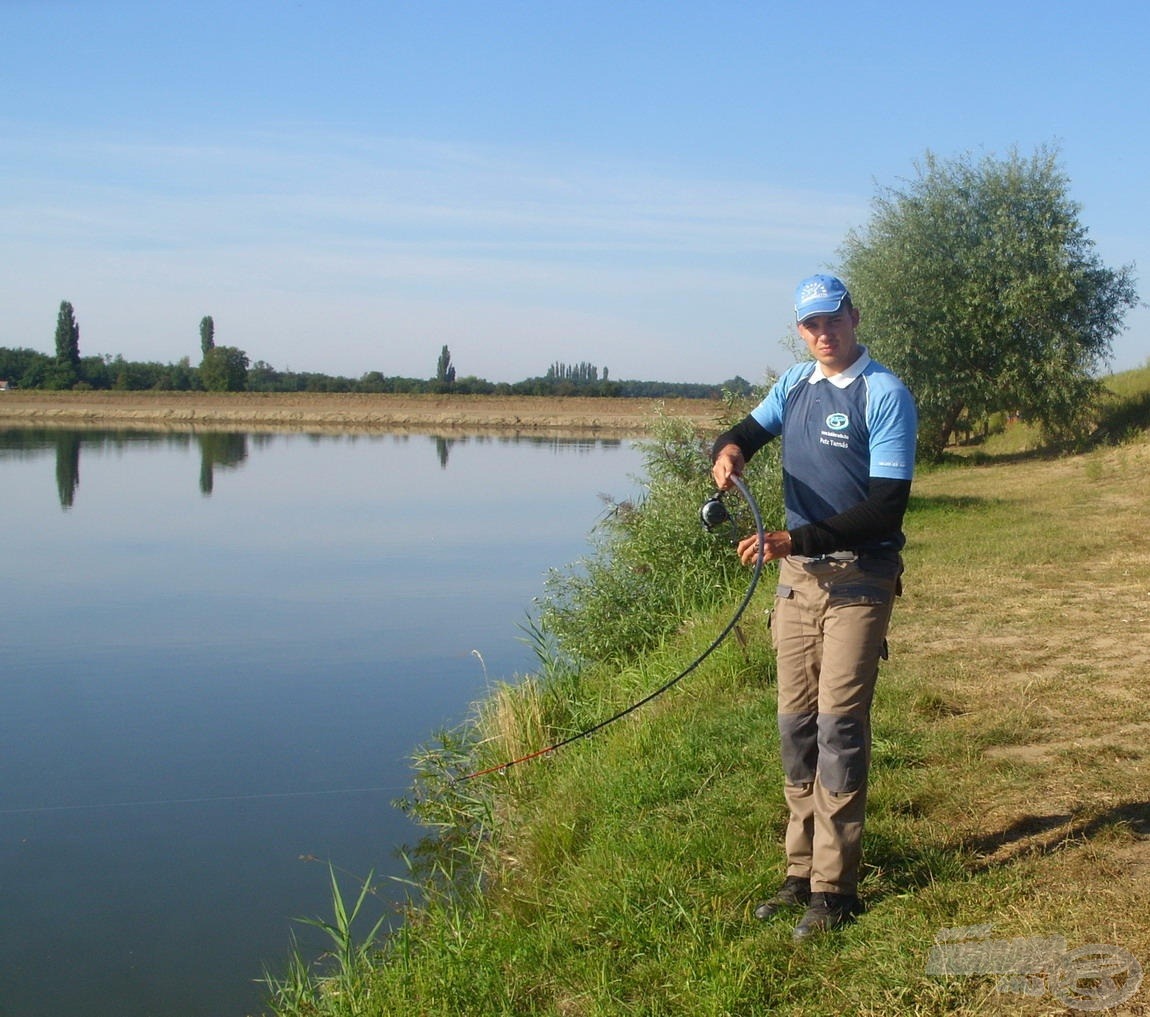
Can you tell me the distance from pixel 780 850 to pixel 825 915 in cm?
74

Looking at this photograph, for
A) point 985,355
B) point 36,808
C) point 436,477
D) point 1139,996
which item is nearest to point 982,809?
point 1139,996

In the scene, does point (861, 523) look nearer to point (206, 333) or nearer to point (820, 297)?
point (820, 297)

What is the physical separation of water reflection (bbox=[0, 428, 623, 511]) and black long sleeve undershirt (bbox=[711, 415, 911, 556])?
89.1 ft

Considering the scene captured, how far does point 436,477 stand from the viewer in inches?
1430

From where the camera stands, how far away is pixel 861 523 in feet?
13.4

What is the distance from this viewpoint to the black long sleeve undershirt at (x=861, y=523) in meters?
4.07

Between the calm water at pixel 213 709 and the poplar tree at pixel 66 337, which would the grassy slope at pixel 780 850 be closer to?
the calm water at pixel 213 709

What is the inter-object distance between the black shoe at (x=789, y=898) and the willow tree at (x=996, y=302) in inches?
967

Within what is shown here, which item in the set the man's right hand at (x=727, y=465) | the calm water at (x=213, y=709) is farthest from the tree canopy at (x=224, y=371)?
the man's right hand at (x=727, y=465)

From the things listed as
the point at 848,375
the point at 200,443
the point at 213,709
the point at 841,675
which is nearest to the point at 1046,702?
the point at 841,675

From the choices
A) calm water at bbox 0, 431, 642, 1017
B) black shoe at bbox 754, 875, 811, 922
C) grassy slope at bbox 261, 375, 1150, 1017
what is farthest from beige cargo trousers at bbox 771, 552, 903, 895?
calm water at bbox 0, 431, 642, 1017

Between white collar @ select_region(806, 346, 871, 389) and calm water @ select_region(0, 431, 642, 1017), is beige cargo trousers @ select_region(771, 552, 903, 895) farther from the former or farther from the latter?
calm water @ select_region(0, 431, 642, 1017)

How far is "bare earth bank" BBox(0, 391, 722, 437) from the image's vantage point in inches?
2677

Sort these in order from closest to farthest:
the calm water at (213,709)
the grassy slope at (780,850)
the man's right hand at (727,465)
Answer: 1. the grassy slope at (780,850)
2. the man's right hand at (727,465)
3. the calm water at (213,709)
